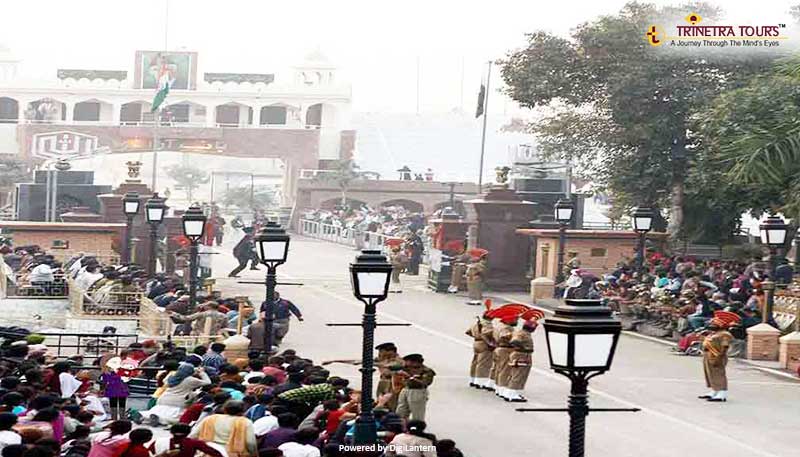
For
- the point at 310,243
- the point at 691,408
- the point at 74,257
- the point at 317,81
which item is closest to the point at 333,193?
the point at 310,243

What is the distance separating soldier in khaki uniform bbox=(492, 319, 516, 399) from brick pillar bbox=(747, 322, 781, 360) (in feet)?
21.0

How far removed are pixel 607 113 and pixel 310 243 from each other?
22690 mm

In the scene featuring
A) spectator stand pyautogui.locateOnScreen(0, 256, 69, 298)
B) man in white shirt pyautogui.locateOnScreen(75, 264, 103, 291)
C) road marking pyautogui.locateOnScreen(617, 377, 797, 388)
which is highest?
man in white shirt pyautogui.locateOnScreen(75, 264, 103, 291)

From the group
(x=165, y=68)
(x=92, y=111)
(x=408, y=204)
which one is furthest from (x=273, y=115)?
(x=408, y=204)

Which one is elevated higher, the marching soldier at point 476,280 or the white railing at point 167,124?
the white railing at point 167,124

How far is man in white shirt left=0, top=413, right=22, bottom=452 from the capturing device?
42.7 feet

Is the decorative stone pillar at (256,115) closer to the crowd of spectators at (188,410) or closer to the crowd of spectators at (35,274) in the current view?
the crowd of spectators at (35,274)

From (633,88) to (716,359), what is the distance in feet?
65.9

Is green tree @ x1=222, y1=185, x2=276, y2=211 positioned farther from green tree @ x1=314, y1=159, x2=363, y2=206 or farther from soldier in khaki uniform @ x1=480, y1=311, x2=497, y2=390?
soldier in khaki uniform @ x1=480, y1=311, x2=497, y2=390

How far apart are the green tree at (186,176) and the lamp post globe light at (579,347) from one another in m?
97.5

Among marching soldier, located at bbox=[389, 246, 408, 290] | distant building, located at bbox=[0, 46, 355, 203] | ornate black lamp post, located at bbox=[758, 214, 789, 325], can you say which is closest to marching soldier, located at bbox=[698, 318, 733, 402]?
ornate black lamp post, located at bbox=[758, 214, 789, 325]

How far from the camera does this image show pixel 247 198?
Result: 9700 centimetres

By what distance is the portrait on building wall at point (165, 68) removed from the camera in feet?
338

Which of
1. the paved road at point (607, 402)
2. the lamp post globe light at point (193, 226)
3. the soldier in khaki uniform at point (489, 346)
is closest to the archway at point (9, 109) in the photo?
the paved road at point (607, 402)
